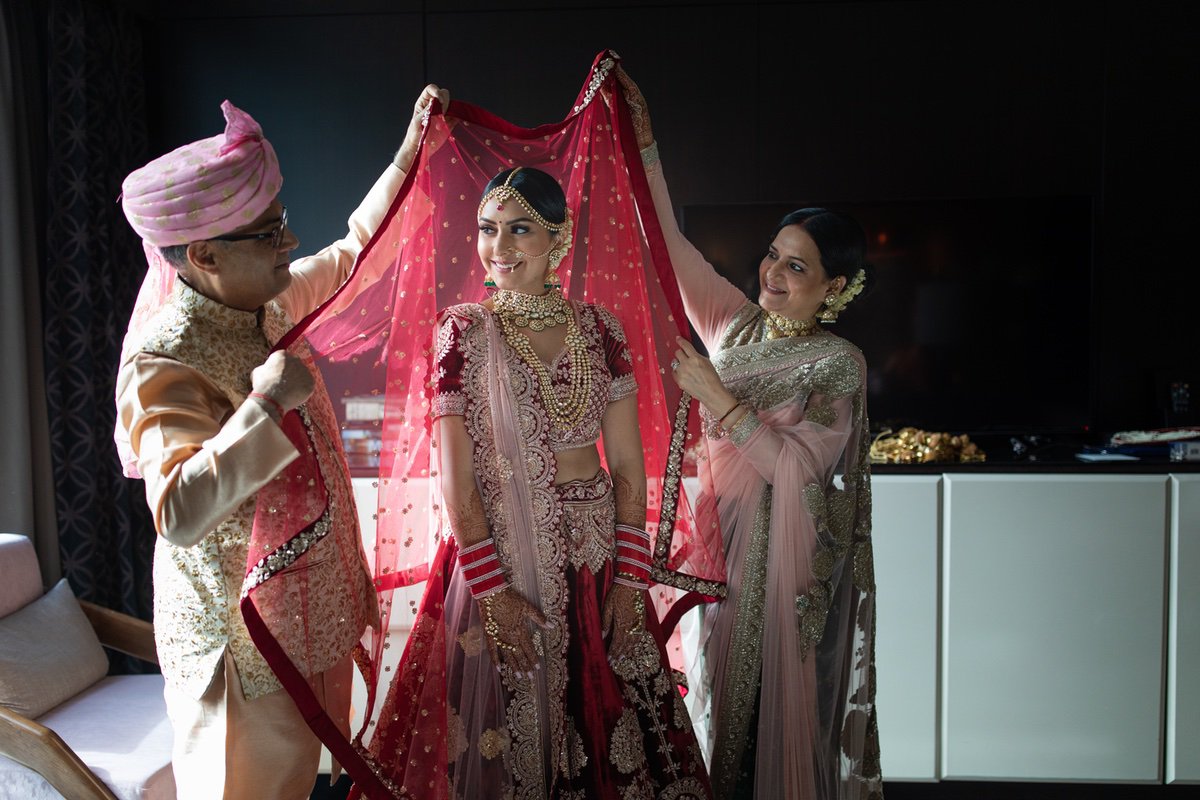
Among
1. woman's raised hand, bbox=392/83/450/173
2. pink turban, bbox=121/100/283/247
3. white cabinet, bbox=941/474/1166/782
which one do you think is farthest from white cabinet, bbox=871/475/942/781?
pink turban, bbox=121/100/283/247

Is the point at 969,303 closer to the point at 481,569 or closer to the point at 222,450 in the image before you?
the point at 481,569

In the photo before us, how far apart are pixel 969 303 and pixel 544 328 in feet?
8.02

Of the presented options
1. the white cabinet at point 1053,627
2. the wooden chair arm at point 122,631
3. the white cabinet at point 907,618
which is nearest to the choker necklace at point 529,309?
the wooden chair arm at point 122,631

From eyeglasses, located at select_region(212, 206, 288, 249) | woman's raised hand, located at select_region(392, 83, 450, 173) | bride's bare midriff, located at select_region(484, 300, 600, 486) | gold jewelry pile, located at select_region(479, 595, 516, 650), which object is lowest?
gold jewelry pile, located at select_region(479, 595, 516, 650)

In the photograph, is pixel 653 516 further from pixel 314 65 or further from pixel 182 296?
pixel 314 65

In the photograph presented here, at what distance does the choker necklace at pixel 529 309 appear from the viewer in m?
1.83

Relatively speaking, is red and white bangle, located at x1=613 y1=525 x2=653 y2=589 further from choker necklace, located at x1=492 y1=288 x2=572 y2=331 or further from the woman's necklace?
choker necklace, located at x1=492 y1=288 x2=572 y2=331

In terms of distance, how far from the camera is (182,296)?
159 centimetres

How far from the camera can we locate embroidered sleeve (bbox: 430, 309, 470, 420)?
1.74 meters

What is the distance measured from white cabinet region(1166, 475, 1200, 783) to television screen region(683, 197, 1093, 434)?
64 centimetres

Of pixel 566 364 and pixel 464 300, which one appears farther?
pixel 464 300

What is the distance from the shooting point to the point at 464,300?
1989 mm

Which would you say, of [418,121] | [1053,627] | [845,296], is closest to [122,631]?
[418,121]

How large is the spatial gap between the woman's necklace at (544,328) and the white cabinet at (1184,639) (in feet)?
7.69
